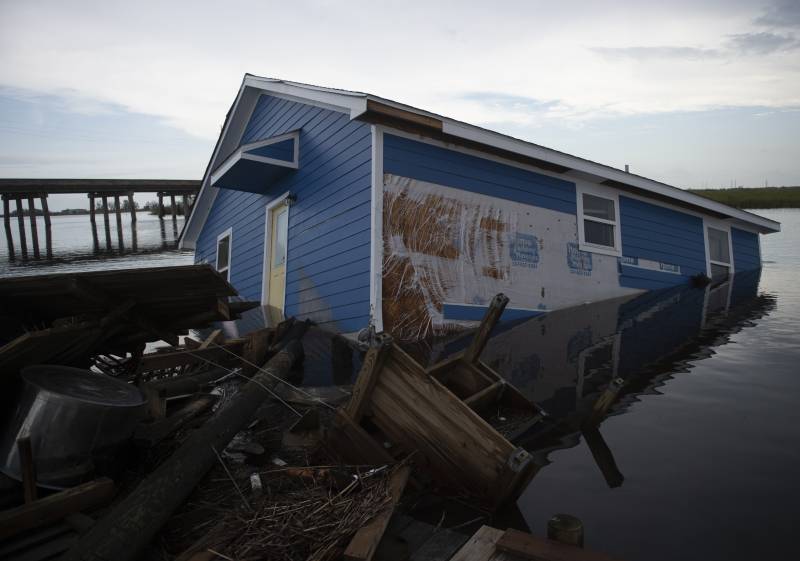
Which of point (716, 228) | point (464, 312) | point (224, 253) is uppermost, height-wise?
point (716, 228)

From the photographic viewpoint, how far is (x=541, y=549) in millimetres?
2480

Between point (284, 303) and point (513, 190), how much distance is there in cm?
506

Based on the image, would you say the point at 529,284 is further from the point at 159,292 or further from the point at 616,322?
the point at 159,292

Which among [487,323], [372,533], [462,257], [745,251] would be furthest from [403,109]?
[745,251]

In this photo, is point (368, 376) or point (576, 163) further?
point (576, 163)

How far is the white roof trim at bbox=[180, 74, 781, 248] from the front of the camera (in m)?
8.06

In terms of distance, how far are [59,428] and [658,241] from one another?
1345 centimetres

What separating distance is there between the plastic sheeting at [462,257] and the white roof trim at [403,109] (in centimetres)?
99

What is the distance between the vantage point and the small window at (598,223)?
11242mm

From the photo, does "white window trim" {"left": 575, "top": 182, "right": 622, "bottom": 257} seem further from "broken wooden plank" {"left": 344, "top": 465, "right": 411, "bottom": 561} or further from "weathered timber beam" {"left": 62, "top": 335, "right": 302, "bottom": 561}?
"broken wooden plank" {"left": 344, "top": 465, "right": 411, "bottom": 561}

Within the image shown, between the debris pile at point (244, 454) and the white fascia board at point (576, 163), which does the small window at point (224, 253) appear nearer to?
the white fascia board at point (576, 163)

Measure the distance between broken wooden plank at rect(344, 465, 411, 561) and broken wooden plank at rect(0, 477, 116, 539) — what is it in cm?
173

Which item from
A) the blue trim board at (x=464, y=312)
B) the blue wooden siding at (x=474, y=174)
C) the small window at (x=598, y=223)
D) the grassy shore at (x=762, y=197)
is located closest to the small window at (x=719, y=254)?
the small window at (x=598, y=223)

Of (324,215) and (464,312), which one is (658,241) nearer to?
(464,312)
